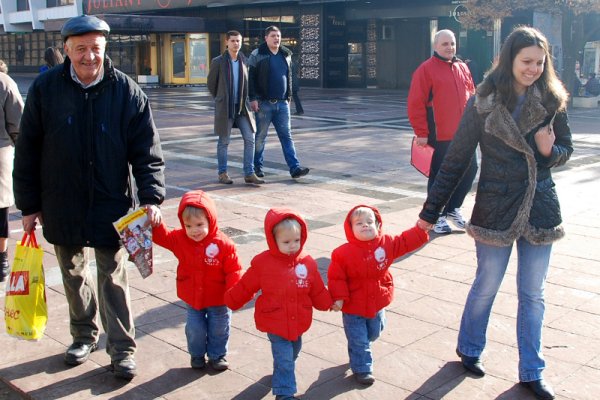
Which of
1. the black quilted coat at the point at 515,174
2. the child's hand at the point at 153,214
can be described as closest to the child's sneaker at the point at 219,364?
Answer: the child's hand at the point at 153,214

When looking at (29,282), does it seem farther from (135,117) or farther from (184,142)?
(184,142)

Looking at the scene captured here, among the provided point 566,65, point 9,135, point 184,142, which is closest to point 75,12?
point 566,65

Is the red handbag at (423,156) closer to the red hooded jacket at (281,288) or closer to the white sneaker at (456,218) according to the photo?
the white sneaker at (456,218)

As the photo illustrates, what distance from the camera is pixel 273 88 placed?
31.5 feet

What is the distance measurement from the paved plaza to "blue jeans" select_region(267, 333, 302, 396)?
0.17m

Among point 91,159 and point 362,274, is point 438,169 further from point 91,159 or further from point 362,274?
point 91,159

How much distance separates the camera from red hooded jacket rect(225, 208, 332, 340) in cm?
357

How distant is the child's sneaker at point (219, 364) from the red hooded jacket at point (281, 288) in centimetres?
48

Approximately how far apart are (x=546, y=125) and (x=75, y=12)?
45.4m

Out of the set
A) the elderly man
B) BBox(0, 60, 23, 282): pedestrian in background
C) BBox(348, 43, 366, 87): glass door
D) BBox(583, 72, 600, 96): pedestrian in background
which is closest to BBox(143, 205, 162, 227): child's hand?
the elderly man

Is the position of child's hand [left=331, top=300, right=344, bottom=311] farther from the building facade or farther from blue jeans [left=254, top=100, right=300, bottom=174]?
the building facade

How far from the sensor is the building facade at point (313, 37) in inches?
1261

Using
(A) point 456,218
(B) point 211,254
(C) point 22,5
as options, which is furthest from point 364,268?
(C) point 22,5

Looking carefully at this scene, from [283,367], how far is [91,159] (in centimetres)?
143
